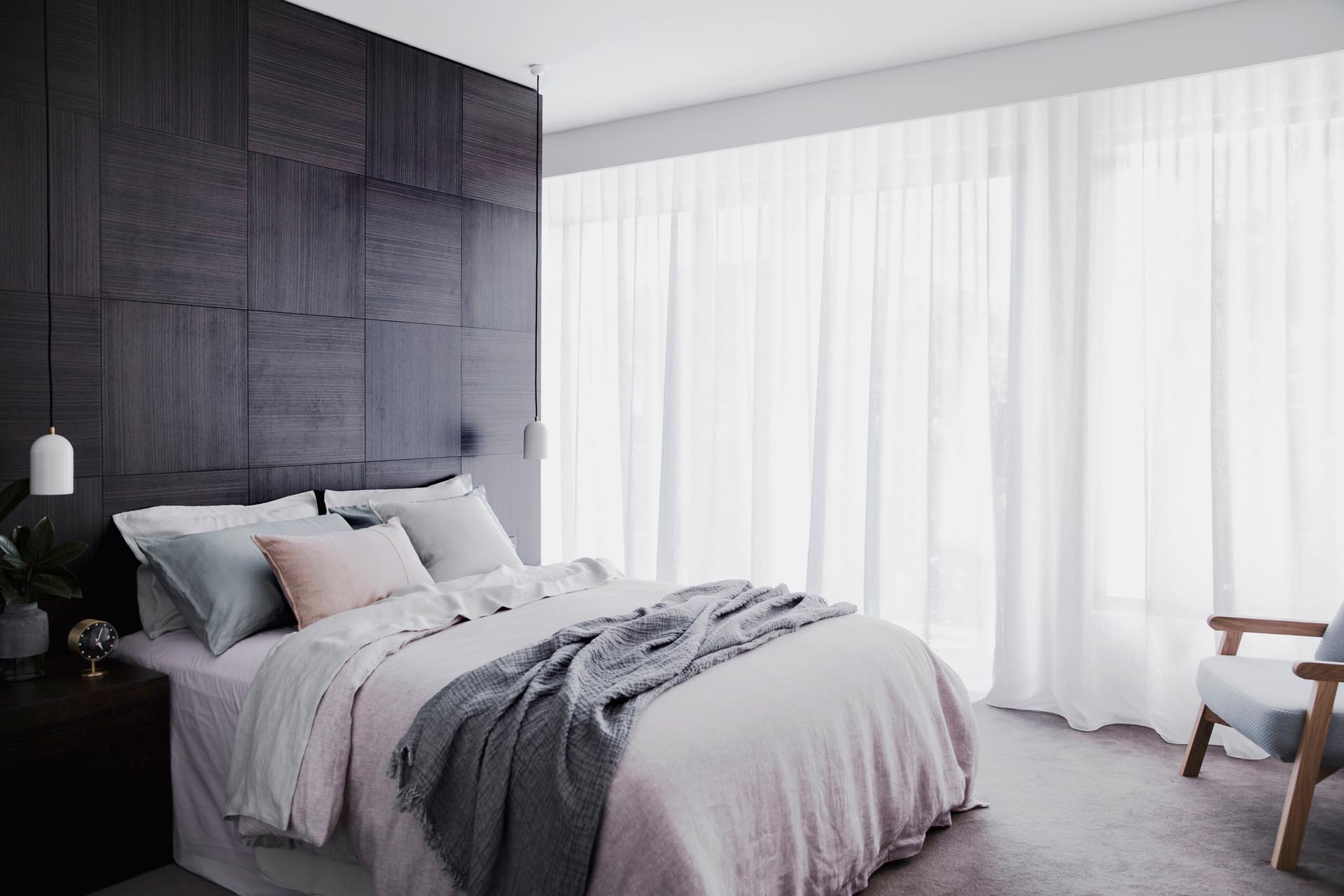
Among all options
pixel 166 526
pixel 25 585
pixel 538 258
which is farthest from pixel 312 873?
pixel 538 258

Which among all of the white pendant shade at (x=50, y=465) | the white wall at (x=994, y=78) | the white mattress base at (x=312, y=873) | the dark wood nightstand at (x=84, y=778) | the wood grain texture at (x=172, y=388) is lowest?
the white mattress base at (x=312, y=873)

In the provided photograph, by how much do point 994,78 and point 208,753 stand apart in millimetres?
3913

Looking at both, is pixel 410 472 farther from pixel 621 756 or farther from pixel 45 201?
pixel 621 756

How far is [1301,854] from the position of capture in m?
2.87

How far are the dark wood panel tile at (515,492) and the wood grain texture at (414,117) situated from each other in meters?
1.22

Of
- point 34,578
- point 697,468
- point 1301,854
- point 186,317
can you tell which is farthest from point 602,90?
point 1301,854

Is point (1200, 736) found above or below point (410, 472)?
below

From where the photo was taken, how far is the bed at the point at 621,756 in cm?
210

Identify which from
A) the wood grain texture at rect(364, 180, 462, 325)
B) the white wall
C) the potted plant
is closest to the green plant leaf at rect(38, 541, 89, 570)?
the potted plant

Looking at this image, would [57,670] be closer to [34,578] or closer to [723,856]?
[34,578]

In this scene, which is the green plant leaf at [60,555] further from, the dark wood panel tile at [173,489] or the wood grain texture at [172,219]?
the wood grain texture at [172,219]

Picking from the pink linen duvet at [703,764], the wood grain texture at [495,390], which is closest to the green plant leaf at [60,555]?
the pink linen duvet at [703,764]

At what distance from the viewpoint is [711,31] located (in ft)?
13.2

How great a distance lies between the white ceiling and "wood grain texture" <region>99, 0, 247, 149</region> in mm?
400
